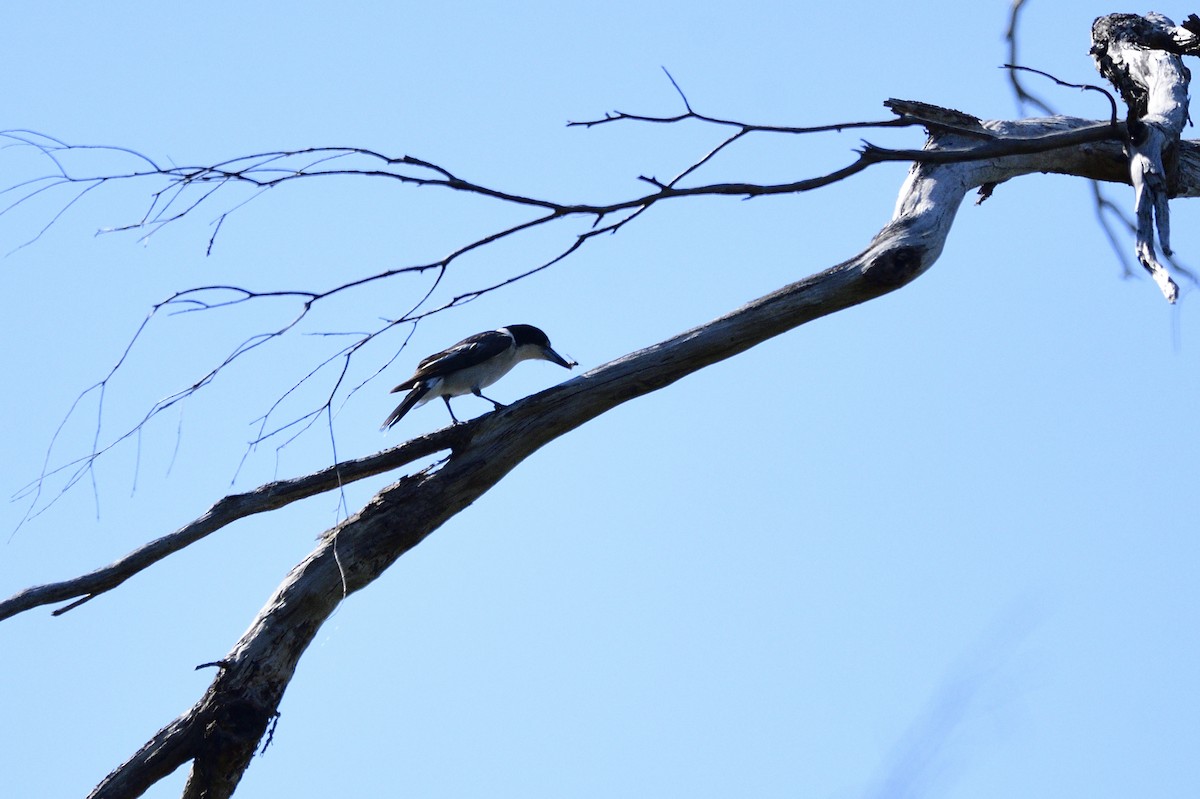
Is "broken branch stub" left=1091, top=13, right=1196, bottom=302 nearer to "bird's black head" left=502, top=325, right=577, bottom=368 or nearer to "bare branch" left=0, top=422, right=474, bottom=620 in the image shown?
"bare branch" left=0, top=422, right=474, bottom=620

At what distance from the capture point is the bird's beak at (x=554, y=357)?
7.43m

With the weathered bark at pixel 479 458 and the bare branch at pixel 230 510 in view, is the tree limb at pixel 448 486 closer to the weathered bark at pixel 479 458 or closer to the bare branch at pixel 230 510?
the weathered bark at pixel 479 458

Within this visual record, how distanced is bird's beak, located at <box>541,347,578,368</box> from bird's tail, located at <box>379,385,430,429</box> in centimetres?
117

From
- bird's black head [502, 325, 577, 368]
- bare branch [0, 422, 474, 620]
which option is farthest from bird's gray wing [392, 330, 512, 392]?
bare branch [0, 422, 474, 620]

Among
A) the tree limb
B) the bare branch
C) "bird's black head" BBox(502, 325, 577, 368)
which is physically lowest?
the tree limb

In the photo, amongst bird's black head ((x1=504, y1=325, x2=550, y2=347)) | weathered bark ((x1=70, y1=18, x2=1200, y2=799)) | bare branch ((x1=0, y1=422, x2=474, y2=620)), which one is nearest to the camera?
weathered bark ((x1=70, y1=18, x2=1200, y2=799))

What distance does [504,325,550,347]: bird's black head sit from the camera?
7121 mm

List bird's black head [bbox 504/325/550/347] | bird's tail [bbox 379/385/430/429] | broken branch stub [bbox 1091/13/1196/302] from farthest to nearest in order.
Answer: bird's black head [bbox 504/325/550/347]
bird's tail [bbox 379/385/430/429]
broken branch stub [bbox 1091/13/1196/302]

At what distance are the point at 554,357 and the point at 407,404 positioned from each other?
1.43m

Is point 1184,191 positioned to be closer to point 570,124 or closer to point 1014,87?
point 1014,87

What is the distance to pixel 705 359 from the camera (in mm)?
3754

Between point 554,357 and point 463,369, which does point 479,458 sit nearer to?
point 463,369

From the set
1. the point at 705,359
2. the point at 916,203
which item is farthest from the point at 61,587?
the point at 916,203

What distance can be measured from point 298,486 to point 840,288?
1688 mm
